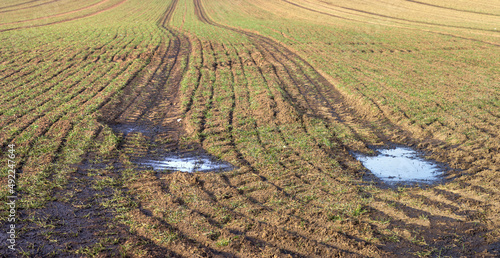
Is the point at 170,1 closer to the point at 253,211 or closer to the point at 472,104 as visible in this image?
the point at 472,104

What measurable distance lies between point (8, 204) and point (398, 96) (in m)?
14.1

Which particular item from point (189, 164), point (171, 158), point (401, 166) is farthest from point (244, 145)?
point (401, 166)

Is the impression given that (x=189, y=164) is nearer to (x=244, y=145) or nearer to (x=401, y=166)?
(x=244, y=145)

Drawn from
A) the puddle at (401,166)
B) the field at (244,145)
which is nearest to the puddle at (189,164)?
the field at (244,145)

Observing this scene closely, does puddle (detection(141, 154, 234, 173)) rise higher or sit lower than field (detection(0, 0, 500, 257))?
lower

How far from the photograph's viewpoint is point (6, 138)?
31.1ft

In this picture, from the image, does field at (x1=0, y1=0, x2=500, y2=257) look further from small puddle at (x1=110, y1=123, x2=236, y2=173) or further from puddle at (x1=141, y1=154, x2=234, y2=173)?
puddle at (x1=141, y1=154, x2=234, y2=173)

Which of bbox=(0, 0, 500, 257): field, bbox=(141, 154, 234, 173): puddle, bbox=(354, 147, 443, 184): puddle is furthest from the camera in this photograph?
bbox=(141, 154, 234, 173): puddle

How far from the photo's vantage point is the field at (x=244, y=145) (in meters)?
5.93

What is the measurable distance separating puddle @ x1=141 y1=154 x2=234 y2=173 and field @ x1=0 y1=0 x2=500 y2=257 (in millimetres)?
360

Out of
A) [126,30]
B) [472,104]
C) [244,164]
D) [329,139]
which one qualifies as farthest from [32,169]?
[126,30]

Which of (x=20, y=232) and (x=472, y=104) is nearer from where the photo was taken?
(x=20, y=232)

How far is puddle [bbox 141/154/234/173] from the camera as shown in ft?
28.5

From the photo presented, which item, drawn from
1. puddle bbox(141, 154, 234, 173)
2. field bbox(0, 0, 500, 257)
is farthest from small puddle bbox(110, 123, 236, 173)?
field bbox(0, 0, 500, 257)
